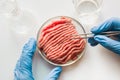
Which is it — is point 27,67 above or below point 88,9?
below

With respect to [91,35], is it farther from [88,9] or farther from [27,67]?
[27,67]

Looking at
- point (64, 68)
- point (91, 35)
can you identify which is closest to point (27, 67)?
point (64, 68)

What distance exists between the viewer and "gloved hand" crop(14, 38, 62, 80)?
3.95 feet

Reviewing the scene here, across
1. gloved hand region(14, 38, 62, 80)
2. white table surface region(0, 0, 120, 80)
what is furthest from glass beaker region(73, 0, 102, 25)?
gloved hand region(14, 38, 62, 80)

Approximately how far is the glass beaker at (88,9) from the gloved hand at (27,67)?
0.70 feet

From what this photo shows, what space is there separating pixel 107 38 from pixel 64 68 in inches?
7.8

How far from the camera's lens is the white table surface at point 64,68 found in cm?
125

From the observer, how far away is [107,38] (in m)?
1.21

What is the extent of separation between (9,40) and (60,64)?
23 centimetres

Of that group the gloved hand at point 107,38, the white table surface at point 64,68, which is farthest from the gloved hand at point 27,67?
the gloved hand at point 107,38

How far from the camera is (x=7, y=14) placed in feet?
4.26

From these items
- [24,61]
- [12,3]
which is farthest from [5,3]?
[24,61]

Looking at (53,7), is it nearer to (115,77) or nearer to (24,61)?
(24,61)

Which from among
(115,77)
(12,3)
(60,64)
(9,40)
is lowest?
(115,77)
